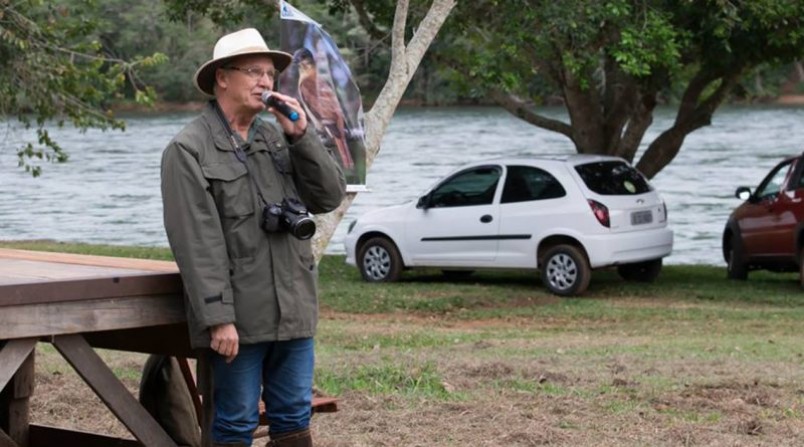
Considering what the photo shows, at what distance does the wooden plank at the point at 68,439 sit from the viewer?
6660 mm

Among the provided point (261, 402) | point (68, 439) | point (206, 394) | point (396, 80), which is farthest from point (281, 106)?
point (396, 80)

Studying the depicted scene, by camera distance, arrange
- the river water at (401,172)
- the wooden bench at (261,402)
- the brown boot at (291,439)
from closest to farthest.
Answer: the brown boot at (291,439), the wooden bench at (261,402), the river water at (401,172)

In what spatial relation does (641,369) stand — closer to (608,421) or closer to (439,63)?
(608,421)

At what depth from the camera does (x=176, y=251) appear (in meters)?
5.15

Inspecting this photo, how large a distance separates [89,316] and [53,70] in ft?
35.5

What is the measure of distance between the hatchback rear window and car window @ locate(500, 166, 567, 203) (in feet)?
1.21

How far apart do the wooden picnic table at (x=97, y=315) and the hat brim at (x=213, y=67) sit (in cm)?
69

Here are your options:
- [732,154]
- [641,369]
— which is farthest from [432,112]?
[641,369]

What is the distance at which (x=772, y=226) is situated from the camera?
→ 1820cm

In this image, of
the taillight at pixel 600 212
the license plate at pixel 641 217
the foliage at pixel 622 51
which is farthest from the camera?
the license plate at pixel 641 217

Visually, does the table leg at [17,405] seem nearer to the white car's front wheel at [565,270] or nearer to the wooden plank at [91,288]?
the wooden plank at [91,288]

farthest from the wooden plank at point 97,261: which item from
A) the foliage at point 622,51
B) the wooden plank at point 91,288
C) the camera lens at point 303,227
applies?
the foliage at point 622,51

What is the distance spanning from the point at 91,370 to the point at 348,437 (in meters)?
1.85

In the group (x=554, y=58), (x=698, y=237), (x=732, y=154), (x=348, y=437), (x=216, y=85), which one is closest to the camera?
(x=216, y=85)
